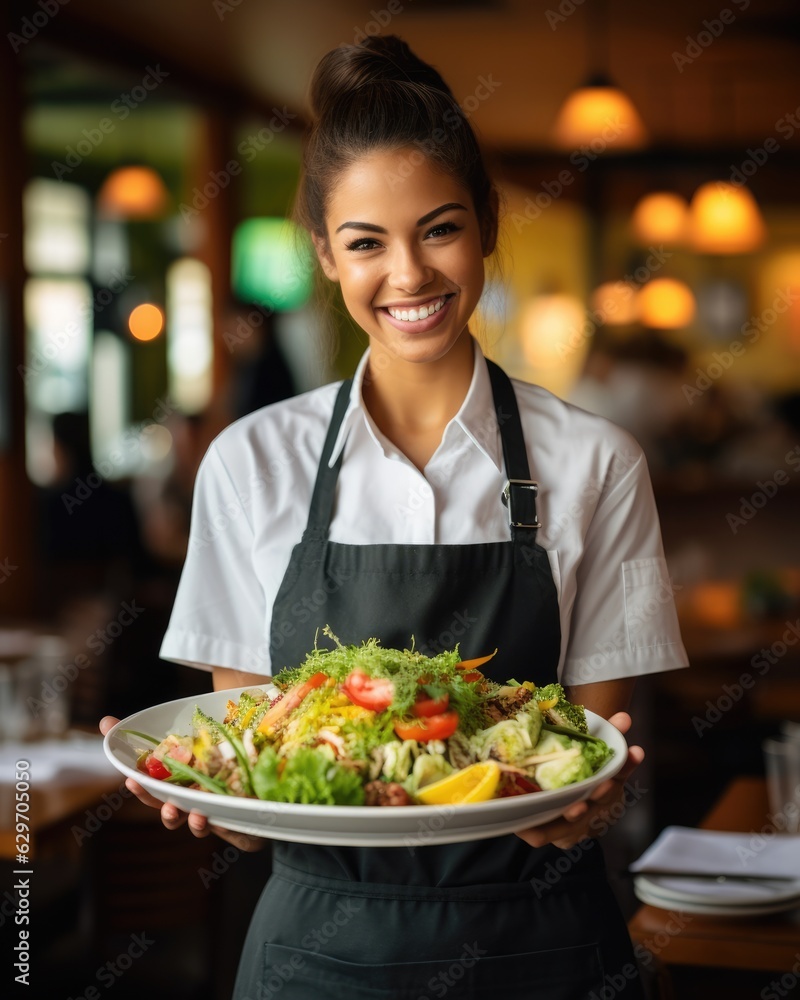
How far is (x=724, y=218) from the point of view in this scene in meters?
6.64

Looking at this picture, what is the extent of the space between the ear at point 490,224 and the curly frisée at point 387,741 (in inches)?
28.1

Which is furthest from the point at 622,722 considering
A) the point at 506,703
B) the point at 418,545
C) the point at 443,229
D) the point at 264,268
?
the point at 264,268

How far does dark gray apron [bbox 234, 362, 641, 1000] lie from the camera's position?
1634 mm

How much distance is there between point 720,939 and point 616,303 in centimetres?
736

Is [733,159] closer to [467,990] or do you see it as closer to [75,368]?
[75,368]

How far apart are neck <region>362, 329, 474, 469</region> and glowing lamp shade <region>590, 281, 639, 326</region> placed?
6692 mm

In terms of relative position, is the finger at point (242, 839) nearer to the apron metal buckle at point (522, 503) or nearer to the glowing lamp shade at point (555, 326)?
the apron metal buckle at point (522, 503)

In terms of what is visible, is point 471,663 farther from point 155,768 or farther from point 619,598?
point 155,768

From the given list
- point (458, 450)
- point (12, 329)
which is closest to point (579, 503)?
point (458, 450)

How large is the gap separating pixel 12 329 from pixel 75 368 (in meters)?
3.26

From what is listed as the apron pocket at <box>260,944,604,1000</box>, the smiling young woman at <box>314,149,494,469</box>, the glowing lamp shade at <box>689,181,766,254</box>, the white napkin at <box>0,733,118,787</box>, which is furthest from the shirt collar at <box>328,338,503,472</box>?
the glowing lamp shade at <box>689,181,766,254</box>

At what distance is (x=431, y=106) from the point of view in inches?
70.4

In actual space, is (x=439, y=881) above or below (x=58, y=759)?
above

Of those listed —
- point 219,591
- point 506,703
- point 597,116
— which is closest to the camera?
point 506,703
